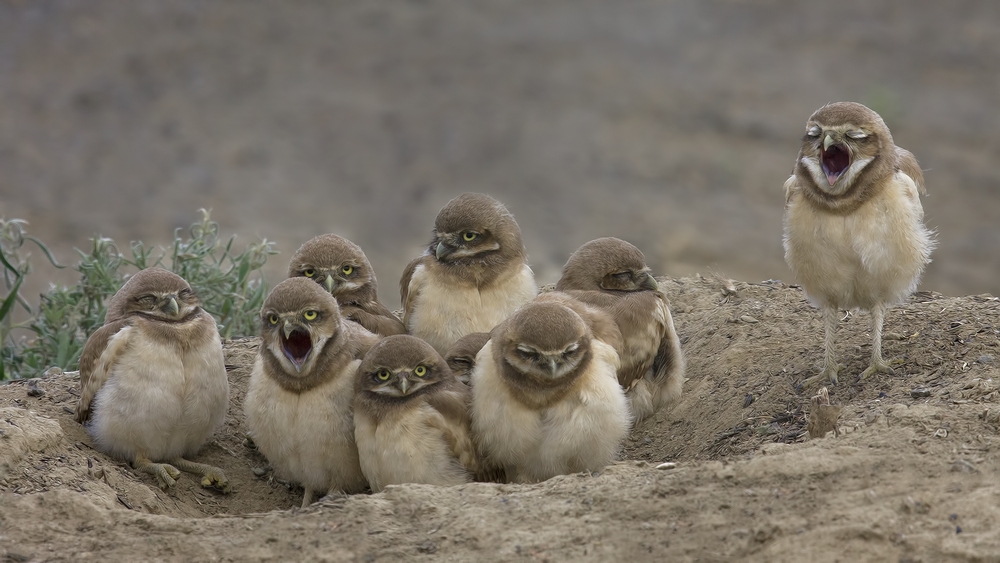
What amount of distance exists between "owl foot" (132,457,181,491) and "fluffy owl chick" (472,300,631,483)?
194 cm

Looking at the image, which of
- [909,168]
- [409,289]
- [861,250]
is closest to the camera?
[861,250]

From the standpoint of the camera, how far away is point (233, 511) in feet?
22.4

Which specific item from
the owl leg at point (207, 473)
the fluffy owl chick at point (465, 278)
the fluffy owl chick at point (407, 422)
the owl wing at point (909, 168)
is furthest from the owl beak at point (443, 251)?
the owl wing at point (909, 168)

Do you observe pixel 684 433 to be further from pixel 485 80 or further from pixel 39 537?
pixel 485 80

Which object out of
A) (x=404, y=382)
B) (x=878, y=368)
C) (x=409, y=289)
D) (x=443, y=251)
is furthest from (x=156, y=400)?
(x=878, y=368)

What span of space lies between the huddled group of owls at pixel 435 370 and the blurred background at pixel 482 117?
7635 millimetres

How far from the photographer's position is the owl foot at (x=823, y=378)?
693cm

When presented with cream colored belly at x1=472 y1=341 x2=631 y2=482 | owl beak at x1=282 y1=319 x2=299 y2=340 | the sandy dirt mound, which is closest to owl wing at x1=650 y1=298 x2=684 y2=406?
the sandy dirt mound

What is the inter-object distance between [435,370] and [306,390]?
0.77 metres

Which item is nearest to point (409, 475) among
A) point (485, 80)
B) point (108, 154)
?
point (108, 154)

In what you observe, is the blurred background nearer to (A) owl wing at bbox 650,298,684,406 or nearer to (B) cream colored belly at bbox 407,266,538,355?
(B) cream colored belly at bbox 407,266,538,355

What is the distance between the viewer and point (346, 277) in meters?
7.73

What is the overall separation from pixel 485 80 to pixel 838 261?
13.6 m

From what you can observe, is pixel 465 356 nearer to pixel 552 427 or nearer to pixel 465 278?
pixel 465 278
